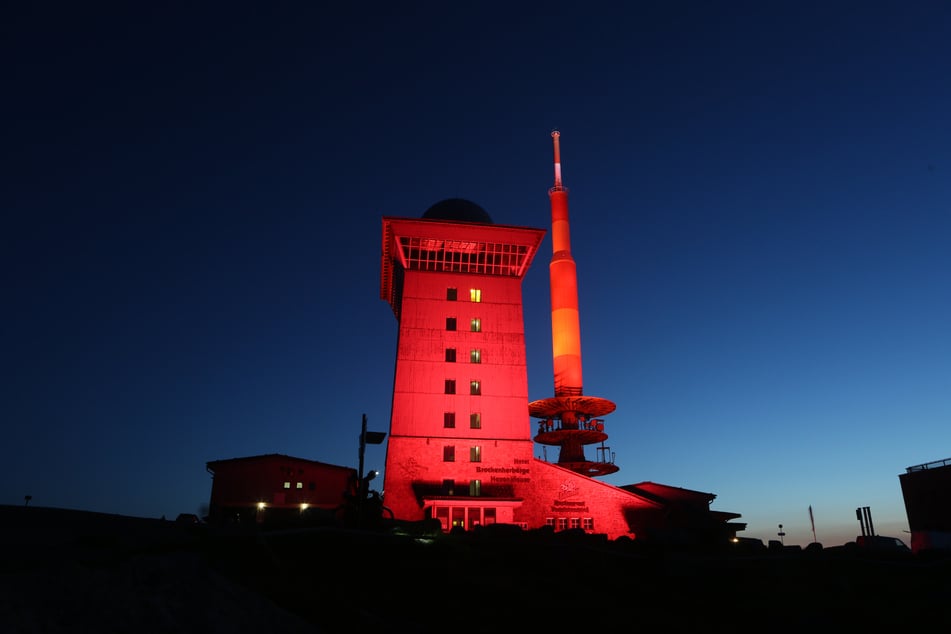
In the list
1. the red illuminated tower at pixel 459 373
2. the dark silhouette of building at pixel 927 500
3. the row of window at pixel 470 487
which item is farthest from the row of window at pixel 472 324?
the dark silhouette of building at pixel 927 500

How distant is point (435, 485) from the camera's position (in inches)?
2164

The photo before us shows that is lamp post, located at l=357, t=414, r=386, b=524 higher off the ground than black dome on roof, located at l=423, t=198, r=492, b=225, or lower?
lower

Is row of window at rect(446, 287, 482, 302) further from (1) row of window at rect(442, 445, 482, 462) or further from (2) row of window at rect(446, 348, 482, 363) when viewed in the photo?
(1) row of window at rect(442, 445, 482, 462)

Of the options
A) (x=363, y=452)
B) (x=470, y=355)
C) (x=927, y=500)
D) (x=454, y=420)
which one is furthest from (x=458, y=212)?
(x=927, y=500)

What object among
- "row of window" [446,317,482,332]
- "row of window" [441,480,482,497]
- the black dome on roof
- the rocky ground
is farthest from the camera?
the black dome on roof

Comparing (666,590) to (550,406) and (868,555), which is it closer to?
(868,555)

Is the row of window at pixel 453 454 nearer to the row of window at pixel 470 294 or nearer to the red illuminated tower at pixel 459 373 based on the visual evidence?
the red illuminated tower at pixel 459 373

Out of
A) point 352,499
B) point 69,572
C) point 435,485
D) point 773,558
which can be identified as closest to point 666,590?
point 773,558

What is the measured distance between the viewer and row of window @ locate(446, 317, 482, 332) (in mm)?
60500

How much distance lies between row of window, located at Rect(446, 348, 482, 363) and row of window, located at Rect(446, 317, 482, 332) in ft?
6.81

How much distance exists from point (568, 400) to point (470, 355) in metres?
18.7

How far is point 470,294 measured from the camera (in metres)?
62.2

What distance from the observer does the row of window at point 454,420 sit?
187 ft

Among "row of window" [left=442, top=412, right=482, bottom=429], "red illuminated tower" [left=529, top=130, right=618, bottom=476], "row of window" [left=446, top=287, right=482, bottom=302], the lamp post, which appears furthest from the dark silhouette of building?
the lamp post
